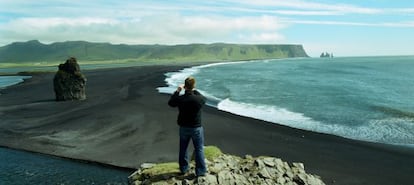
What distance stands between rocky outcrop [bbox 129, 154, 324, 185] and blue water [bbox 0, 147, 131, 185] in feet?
29.1

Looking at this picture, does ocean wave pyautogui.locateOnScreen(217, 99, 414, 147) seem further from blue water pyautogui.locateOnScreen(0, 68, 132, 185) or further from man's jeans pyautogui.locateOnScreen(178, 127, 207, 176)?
man's jeans pyautogui.locateOnScreen(178, 127, 207, 176)

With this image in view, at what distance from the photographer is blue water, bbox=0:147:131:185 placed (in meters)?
24.7

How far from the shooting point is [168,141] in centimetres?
3281

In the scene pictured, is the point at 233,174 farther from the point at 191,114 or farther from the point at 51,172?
the point at 51,172

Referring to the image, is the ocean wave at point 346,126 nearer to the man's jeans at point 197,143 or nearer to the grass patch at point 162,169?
the grass patch at point 162,169

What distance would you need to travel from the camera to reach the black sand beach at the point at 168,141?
88.4ft

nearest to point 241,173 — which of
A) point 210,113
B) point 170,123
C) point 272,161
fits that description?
point 272,161

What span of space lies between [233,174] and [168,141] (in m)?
17.4

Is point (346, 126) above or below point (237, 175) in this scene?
below

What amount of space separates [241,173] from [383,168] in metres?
14.9

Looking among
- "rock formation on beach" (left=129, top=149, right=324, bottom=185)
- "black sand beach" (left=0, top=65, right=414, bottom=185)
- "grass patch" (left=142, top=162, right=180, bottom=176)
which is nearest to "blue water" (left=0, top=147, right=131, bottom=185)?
"black sand beach" (left=0, top=65, right=414, bottom=185)

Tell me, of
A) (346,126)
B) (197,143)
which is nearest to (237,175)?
(197,143)

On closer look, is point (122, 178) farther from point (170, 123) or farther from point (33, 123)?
point (33, 123)

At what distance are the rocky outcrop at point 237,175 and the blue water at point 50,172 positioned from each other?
29.1ft
